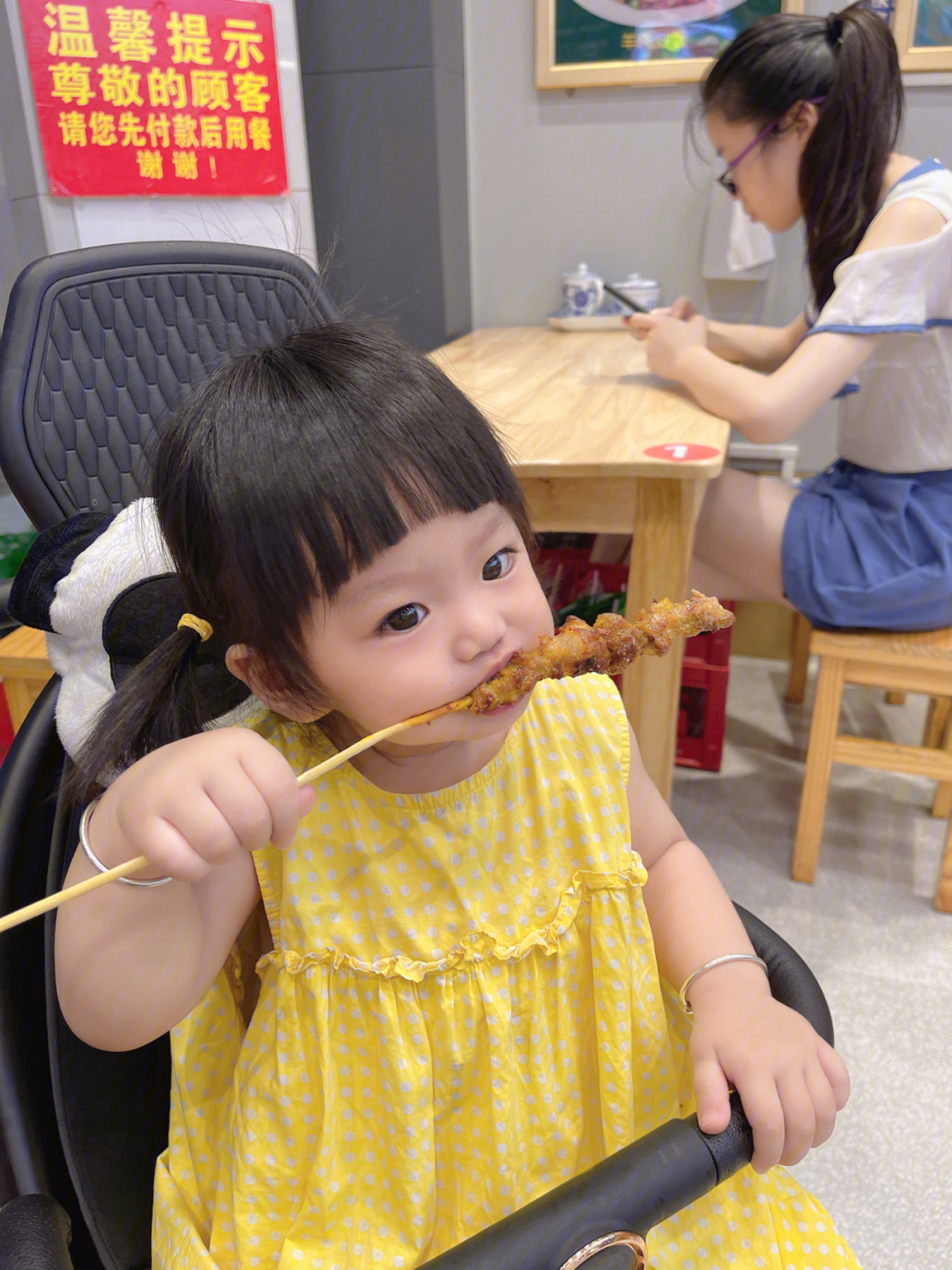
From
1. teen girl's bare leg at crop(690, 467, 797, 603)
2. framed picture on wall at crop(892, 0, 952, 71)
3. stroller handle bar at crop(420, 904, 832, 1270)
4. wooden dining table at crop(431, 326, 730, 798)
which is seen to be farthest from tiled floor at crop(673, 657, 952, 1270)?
framed picture on wall at crop(892, 0, 952, 71)

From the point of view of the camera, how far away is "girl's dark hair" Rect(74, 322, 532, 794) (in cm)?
60

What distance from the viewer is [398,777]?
756 mm

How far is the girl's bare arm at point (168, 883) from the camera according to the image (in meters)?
0.52

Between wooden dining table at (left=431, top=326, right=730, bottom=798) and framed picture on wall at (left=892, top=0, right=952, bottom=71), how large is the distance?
1.17 m

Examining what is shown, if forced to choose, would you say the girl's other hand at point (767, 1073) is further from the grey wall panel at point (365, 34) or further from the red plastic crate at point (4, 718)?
the grey wall panel at point (365, 34)

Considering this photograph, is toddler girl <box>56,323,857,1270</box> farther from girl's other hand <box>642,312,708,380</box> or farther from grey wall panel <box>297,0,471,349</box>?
grey wall panel <box>297,0,471,349</box>

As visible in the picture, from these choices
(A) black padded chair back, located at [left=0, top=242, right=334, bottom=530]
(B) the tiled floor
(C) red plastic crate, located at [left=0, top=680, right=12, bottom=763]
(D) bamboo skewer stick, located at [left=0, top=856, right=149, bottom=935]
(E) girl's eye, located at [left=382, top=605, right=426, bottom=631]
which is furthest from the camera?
(C) red plastic crate, located at [left=0, top=680, right=12, bottom=763]

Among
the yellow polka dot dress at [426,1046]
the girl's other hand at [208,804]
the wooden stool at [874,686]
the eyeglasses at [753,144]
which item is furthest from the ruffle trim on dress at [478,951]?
the eyeglasses at [753,144]

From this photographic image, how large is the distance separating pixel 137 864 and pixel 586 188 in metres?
2.54

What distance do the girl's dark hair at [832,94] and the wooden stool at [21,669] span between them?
1436 millimetres

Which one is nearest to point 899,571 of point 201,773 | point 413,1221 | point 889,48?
point 889,48

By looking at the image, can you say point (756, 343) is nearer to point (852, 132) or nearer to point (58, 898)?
point (852, 132)

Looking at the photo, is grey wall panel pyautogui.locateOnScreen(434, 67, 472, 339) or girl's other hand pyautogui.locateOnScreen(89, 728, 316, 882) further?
grey wall panel pyautogui.locateOnScreen(434, 67, 472, 339)

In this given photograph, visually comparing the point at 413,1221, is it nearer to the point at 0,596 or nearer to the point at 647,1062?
the point at 647,1062
